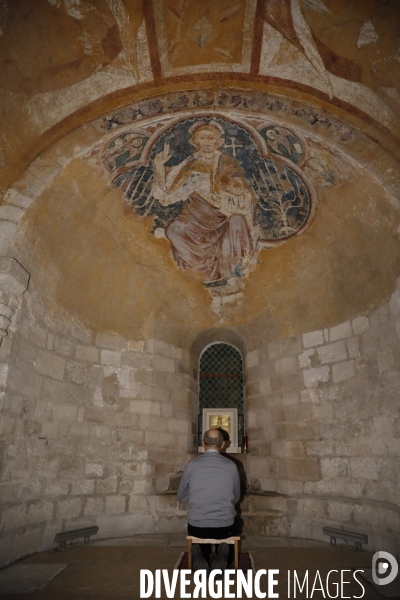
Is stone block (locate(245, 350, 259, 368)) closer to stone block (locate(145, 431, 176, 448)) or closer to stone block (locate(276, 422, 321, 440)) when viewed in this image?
stone block (locate(276, 422, 321, 440))

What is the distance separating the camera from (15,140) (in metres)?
4.65

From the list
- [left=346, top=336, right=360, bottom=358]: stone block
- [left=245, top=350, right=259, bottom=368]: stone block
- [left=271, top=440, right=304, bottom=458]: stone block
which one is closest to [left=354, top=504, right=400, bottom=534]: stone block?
[left=271, top=440, right=304, bottom=458]: stone block

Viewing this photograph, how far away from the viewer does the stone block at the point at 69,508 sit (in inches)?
202

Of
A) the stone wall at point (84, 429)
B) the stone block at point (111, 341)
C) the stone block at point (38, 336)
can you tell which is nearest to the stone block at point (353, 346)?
the stone wall at point (84, 429)

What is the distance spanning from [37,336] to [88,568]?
2.58m

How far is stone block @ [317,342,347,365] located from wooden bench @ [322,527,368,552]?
2.15m

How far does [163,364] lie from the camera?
6.81 meters

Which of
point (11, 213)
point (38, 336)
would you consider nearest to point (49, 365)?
point (38, 336)

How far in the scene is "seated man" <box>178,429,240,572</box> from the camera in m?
3.52

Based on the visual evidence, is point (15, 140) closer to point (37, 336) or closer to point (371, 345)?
point (37, 336)

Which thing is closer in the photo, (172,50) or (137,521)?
(172,50)

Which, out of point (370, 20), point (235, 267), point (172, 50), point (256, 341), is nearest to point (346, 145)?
point (370, 20)

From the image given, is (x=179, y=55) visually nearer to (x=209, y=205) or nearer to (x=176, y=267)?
(x=209, y=205)

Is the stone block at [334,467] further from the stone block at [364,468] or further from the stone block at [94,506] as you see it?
the stone block at [94,506]
